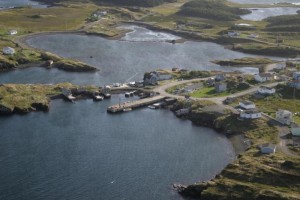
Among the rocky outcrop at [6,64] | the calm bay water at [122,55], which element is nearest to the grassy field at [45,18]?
the calm bay water at [122,55]

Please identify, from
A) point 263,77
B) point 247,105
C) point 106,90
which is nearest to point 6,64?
point 106,90

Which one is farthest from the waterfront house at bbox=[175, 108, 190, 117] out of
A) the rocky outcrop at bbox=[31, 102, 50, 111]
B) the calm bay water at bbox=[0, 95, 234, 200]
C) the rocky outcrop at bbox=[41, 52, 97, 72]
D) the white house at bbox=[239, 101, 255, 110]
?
the rocky outcrop at bbox=[41, 52, 97, 72]

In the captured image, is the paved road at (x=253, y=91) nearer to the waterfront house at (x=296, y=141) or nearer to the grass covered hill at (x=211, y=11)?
the waterfront house at (x=296, y=141)

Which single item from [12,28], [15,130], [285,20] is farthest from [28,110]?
[285,20]

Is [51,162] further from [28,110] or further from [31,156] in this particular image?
[28,110]

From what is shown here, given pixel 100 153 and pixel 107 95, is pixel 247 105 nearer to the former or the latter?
pixel 100 153
